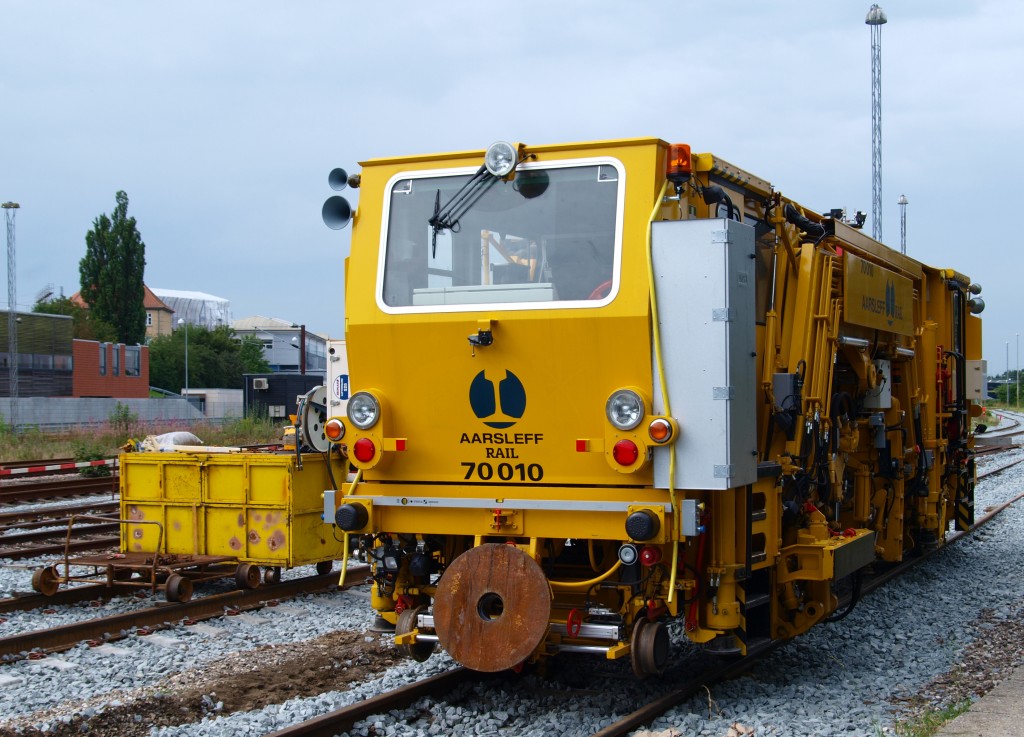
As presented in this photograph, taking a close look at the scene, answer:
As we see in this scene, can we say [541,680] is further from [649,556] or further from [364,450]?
[364,450]

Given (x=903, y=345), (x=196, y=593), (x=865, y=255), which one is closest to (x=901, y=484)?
(x=903, y=345)

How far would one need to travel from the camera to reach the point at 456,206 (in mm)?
6652

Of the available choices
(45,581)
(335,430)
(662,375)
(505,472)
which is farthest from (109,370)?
(662,375)

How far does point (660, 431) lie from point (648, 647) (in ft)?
3.98

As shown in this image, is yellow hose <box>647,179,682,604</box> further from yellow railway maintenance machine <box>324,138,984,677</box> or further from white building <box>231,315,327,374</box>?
white building <box>231,315,327,374</box>

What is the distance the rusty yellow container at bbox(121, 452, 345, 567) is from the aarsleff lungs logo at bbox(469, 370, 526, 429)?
385cm

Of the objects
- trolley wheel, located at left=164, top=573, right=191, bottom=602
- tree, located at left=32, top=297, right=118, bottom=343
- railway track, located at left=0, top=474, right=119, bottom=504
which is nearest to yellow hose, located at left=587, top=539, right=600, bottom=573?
trolley wheel, located at left=164, top=573, right=191, bottom=602

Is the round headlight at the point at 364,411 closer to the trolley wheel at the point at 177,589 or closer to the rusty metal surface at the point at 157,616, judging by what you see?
the rusty metal surface at the point at 157,616

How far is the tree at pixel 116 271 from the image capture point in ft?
215

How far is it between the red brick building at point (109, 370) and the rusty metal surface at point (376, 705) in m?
50.3

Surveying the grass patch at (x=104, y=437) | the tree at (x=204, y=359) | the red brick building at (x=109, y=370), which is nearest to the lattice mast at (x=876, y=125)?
the grass patch at (x=104, y=437)

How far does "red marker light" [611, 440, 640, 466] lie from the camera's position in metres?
5.96

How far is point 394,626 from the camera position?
22.7 feet

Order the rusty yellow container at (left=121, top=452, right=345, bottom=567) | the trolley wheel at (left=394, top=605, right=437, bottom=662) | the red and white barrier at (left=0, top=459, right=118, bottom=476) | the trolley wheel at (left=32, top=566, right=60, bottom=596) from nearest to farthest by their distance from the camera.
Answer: the trolley wheel at (left=394, top=605, right=437, bottom=662) < the trolley wheel at (left=32, top=566, right=60, bottom=596) < the rusty yellow container at (left=121, top=452, right=345, bottom=567) < the red and white barrier at (left=0, top=459, right=118, bottom=476)
